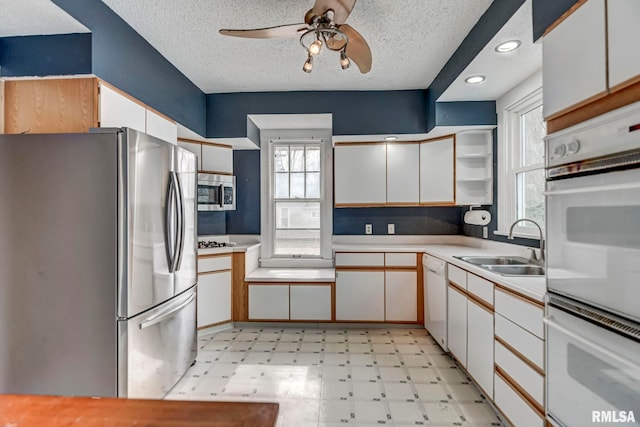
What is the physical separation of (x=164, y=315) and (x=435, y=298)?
7.51 feet

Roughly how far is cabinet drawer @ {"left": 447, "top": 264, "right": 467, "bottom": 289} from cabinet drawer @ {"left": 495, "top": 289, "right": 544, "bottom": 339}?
483 millimetres

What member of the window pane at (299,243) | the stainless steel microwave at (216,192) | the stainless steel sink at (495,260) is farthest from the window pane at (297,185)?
the stainless steel sink at (495,260)

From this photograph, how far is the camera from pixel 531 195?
2662 millimetres

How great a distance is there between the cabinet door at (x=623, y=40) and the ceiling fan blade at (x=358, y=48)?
45.2 inches

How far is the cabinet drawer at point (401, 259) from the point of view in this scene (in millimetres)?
3354

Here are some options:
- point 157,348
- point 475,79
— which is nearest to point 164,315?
point 157,348

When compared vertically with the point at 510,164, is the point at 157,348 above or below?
below

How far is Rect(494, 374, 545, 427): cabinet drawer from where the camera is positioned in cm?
155

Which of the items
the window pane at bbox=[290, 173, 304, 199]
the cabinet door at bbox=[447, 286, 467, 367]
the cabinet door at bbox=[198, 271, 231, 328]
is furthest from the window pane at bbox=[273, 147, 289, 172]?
the cabinet door at bbox=[447, 286, 467, 367]

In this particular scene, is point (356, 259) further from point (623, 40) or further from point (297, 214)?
point (623, 40)

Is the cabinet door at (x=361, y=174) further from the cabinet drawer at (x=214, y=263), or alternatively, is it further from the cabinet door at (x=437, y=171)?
the cabinet drawer at (x=214, y=263)

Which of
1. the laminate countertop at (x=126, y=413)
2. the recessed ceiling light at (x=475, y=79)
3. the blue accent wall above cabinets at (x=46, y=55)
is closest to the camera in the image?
the laminate countertop at (x=126, y=413)

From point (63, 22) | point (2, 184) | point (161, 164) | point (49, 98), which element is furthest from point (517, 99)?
point (2, 184)

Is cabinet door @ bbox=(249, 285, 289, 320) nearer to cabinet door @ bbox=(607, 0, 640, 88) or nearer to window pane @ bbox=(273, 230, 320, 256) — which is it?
window pane @ bbox=(273, 230, 320, 256)
